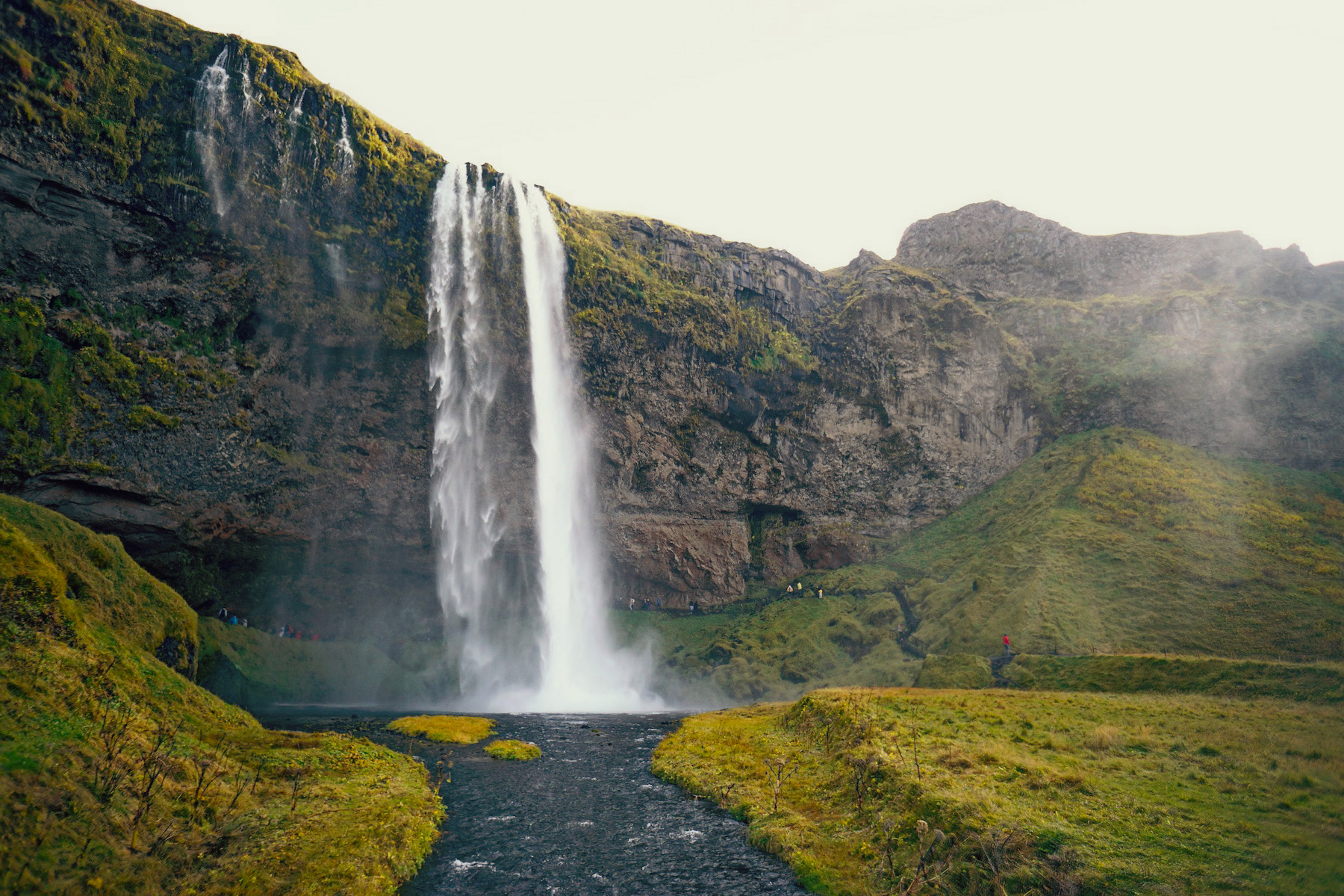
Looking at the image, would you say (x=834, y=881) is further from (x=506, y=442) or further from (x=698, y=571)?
(x=698, y=571)

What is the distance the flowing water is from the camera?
1603cm

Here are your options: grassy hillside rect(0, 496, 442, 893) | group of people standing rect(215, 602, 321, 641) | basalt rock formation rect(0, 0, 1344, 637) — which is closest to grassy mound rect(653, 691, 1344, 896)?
grassy hillside rect(0, 496, 442, 893)

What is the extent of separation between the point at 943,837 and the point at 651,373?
2191 inches

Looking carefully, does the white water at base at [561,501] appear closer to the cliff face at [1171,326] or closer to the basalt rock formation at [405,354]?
the basalt rock formation at [405,354]

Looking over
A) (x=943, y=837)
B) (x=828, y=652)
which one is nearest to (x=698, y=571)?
(x=828, y=652)

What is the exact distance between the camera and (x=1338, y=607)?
135 ft

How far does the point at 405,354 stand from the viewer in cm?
5369

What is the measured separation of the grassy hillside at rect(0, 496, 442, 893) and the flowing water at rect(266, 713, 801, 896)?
1467 millimetres

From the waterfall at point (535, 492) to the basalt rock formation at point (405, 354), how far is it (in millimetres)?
1960

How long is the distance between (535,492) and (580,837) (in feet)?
141

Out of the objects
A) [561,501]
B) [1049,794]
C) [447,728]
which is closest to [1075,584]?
[1049,794]

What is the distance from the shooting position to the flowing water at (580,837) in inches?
631

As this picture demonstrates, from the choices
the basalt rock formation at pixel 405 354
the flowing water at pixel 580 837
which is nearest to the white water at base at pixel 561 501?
the basalt rock formation at pixel 405 354

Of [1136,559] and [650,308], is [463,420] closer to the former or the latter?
[650,308]
